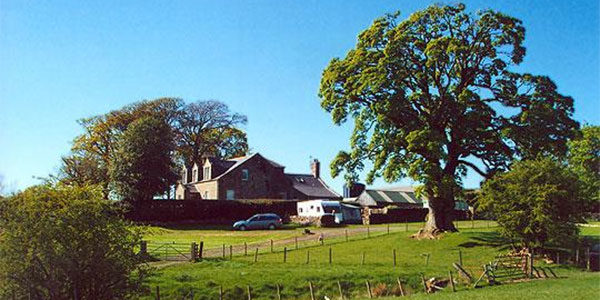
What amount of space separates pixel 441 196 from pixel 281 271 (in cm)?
1438

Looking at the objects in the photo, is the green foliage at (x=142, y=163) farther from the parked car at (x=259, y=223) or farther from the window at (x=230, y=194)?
the parked car at (x=259, y=223)

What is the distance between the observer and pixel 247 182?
7206 cm

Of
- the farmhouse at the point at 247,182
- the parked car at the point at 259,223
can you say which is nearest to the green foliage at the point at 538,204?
the parked car at the point at 259,223

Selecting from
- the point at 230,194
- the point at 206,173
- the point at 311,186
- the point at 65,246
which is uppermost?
the point at 206,173

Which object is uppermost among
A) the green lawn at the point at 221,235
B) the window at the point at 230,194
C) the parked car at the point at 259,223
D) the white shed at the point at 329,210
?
the window at the point at 230,194

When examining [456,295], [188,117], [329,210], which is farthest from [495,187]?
[188,117]

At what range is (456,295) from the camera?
2336 centimetres

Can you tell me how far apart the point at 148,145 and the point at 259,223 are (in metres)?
17.0

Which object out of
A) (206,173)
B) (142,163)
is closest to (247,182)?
(206,173)

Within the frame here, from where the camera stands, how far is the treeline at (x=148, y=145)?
61312 mm

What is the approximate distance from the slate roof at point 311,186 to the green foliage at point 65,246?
56.9 meters

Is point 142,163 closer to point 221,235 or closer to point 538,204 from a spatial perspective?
point 221,235

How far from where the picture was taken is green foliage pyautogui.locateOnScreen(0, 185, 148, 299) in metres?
17.3

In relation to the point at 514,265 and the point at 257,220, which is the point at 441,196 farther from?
the point at 257,220
